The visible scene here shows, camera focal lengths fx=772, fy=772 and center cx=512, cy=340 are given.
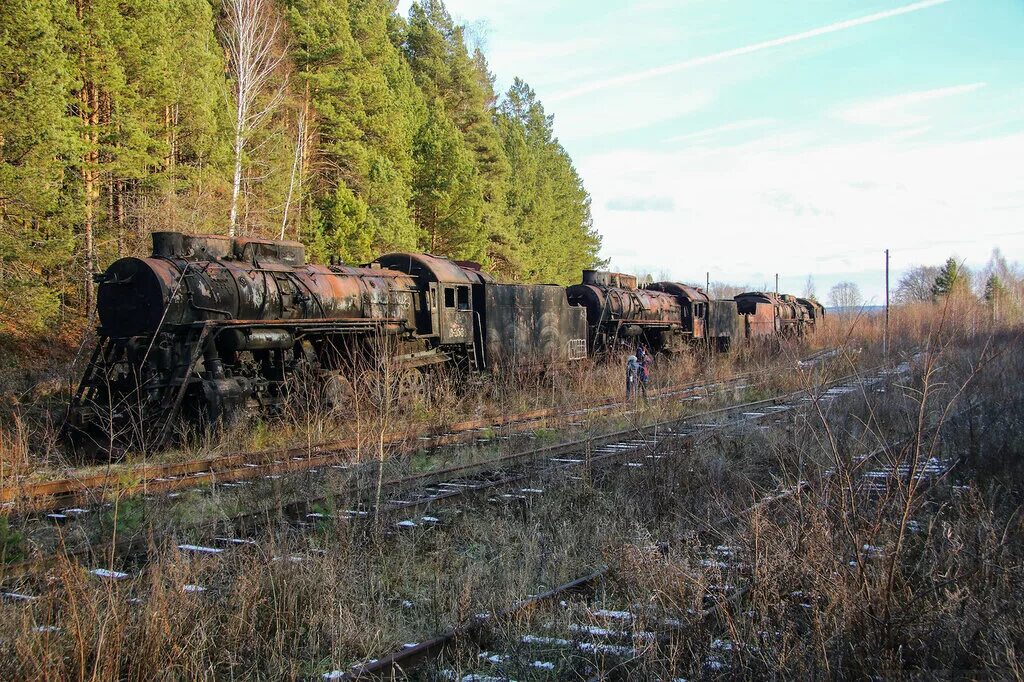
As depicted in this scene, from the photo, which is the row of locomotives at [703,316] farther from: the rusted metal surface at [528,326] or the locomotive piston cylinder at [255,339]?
the locomotive piston cylinder at [255,339]

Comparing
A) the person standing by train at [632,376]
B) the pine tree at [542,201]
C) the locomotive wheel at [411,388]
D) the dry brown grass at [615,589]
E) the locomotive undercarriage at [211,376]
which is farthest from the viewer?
the pine tree at [542,201]

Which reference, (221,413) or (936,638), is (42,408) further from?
(936,638)

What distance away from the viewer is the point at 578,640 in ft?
14.5

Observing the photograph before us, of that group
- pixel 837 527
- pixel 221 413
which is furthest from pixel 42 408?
pixel 837 527

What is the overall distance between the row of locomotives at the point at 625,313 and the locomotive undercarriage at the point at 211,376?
8941 mm

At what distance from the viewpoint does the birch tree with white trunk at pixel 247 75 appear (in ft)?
77.4

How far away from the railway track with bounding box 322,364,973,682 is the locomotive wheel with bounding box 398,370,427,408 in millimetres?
7984

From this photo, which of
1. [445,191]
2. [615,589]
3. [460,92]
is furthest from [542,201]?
[615,589]

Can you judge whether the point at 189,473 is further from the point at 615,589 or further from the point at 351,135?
the point at 351,135

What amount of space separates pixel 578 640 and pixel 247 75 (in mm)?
23473

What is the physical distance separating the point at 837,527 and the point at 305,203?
27.1 metres

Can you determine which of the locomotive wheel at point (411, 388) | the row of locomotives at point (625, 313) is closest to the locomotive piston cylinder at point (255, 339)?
the locomotive wheel at point (411, 388)

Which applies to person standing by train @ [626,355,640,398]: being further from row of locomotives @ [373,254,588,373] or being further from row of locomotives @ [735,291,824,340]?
row of locomotives @ [735,291,824,340]

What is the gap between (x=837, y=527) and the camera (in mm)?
5270
